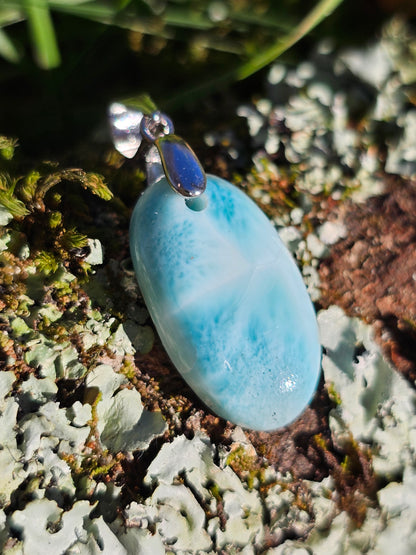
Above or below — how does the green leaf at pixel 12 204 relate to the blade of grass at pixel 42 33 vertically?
below

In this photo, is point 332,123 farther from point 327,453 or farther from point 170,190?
point 327,453

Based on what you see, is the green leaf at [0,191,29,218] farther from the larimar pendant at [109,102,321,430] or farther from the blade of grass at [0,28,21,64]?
→ the blade of grass at [0,28,21,64]

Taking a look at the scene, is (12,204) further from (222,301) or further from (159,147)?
(222,301)

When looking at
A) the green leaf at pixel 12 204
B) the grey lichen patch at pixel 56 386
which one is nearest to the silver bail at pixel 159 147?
the grey lichen patch at pixel 56 386

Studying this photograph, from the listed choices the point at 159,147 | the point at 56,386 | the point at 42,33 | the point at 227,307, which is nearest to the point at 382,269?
the point at 227,307

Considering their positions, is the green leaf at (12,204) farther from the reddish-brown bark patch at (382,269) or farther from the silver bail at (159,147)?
the reddish-brown bark patch at (382,269)

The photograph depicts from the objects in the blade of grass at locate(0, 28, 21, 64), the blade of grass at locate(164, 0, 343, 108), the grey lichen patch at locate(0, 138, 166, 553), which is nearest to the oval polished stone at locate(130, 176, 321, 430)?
the grey lichen patch at locate(0, 138, 166, 553)
